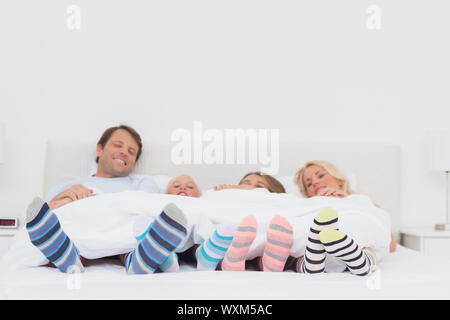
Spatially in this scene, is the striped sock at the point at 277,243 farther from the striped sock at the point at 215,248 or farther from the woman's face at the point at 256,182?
the woman's face at the point at 256,182

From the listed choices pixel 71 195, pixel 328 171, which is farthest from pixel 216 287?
pixel 328 171

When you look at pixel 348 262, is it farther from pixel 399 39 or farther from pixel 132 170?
pixel 399 39

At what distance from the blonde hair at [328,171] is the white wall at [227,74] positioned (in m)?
0.35

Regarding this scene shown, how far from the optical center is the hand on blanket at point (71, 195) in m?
1.90

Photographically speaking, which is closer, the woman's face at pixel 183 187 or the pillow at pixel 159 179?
the woman's face at pixel 183 187

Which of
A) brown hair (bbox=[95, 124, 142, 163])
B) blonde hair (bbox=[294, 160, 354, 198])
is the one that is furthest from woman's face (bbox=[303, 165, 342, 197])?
brown hair (bbox=[95, 124, 142, 163])

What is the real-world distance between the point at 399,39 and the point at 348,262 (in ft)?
6.00

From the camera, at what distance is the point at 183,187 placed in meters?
2.15

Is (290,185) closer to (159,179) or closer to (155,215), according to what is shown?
(159,179)

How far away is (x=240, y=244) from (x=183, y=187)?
0.87 metres

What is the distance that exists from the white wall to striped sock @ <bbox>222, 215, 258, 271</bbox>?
132 centimetres

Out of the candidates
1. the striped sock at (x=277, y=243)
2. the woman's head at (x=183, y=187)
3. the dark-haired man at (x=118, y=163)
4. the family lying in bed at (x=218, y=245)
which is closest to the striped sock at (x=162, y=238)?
the family lying in bed at (x=218, y=245)

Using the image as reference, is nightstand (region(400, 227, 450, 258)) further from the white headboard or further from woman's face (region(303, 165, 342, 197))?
woman's face (region(303, 165, 342, 197))
